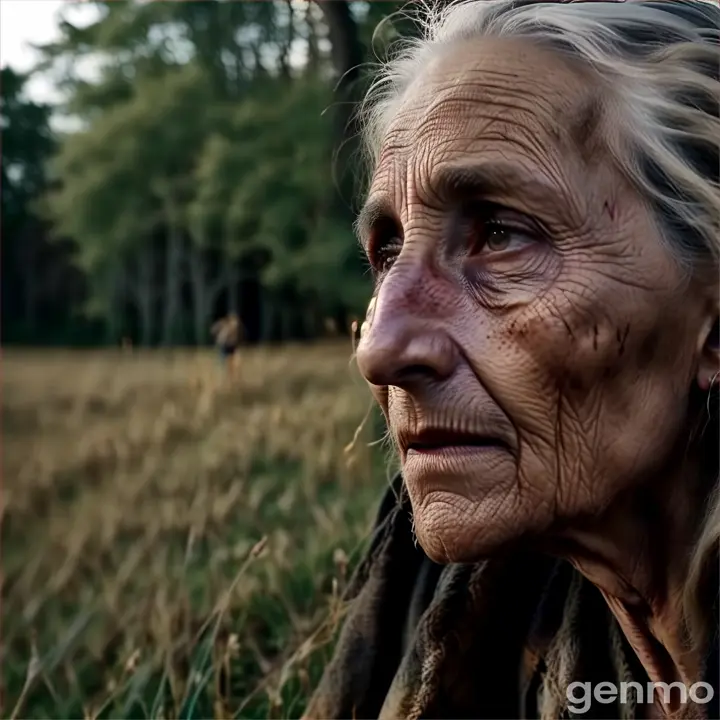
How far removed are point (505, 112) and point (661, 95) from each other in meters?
0.24

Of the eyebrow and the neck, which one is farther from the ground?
the eyebrow

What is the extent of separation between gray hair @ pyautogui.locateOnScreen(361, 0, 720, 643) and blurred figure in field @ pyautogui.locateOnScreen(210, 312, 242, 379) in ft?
11.1

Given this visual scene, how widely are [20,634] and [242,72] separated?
8.53 ft

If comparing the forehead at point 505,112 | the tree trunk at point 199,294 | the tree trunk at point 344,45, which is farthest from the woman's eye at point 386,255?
the tree trunk at point 199,294

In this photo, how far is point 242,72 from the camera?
4.77m

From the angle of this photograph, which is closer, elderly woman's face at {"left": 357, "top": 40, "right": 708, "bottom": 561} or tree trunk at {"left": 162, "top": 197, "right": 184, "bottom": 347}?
elderly woman's face at {"left": 357, "top": 40, "right": 708, "bottom": 561}

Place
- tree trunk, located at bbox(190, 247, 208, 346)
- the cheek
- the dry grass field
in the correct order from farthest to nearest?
tree trunk, located at bbox(190, 247, 208, 346) < the dry grass field < the cheek

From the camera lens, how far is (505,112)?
1.53 metres

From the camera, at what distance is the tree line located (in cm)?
435

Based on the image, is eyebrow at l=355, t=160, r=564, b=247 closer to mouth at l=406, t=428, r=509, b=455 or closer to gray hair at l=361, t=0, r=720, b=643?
gray hair at l=361, t=0, r=720, b=643

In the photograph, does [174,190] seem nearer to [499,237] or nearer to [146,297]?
[146,297]

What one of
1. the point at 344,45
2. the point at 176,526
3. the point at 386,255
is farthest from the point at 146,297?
the point at 386,255

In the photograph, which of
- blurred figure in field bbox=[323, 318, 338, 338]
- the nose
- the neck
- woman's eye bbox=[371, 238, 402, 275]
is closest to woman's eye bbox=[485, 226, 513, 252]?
the nose

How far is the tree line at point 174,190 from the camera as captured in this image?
171 inches
